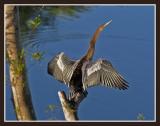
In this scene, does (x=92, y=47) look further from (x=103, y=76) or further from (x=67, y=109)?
(x=67, y=109)

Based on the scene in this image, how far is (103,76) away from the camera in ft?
28.3

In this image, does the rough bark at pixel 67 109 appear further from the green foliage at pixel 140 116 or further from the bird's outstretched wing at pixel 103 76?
the green foliage at pixel 140 116

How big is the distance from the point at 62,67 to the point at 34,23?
32cm

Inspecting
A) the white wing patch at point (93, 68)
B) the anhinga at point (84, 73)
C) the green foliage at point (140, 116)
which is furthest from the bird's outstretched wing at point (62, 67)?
the green foliage at point (140, 116)

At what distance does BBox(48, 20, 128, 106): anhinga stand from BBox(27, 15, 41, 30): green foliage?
23 centimetres

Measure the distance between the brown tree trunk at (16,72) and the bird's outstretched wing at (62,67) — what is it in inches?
6.9

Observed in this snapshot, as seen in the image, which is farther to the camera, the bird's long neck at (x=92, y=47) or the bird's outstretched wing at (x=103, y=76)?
the bird's long neck at (x=92, y=47)

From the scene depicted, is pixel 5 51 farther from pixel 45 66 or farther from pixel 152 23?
pixel 152 23

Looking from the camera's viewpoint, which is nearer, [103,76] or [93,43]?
[103,76]

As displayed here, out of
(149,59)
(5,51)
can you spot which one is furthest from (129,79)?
(5,51)

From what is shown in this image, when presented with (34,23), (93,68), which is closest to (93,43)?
(93,68)

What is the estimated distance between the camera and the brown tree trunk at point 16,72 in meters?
8.80

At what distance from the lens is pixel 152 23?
877cm

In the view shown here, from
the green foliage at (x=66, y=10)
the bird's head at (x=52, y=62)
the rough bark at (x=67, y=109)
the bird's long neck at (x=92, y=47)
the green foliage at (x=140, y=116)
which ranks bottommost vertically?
the green foliage at (x=140, y=116)
